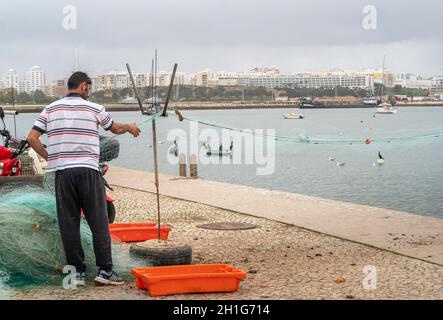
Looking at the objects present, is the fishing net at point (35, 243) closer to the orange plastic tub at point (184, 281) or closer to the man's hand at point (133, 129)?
the orange plastic tub at point (184, 281)

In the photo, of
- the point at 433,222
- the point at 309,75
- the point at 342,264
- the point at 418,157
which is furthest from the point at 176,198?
the point at 309,75

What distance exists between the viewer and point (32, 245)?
8.08 meters

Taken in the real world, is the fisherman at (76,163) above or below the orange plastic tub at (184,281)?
above

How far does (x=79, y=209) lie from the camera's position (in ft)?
25.3

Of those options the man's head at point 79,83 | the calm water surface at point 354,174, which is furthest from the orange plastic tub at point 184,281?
the calm water surface at point 354,174

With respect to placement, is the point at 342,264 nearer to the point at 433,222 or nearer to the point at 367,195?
the point at 433,222

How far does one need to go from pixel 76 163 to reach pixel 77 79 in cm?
77

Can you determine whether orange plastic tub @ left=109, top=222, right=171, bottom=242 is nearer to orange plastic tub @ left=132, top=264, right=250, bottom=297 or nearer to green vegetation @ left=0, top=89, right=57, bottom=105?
orange plastic tub @ left=132, top=264, right=250, bottom=297

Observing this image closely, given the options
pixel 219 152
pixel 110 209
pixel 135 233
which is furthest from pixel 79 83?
pixel 219 152

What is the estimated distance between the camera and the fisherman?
7.52 meters

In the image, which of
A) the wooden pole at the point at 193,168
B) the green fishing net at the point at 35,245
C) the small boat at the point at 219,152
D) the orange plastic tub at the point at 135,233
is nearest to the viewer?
the green fishing net at the point at 35,245

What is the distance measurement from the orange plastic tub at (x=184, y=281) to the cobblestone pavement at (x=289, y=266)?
0.08 meters

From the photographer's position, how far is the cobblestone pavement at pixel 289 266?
24.8ft
